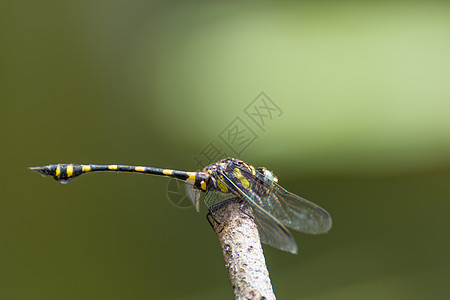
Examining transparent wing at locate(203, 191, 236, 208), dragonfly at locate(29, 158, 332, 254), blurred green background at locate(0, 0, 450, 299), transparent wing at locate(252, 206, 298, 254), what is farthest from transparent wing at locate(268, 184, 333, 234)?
blurred green background at locate(0, 0, 450, 299)

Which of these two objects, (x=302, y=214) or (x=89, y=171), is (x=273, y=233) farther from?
(x=89, y=171)

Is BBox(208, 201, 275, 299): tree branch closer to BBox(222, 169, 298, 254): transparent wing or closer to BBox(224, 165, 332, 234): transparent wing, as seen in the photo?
BBox(222, 169, 298, 254): transparent wing

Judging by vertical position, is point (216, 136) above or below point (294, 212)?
above

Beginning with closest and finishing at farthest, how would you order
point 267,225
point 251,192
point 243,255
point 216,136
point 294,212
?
point 243,255, point 251,192, point 267,225, point 294,212, point 216,136

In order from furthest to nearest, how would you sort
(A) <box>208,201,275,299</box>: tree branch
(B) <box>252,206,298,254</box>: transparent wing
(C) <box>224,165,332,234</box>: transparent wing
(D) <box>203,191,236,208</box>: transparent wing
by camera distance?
1. (C) <box>224,165,332,234</box>: transparent wing
2. (B) <box>252,206,298,254</box>: transparent wing
3. (D) <box>203,191,236,208</box>: transparent wing
4. (A) <box>208,201,275,299</box>: tree branch

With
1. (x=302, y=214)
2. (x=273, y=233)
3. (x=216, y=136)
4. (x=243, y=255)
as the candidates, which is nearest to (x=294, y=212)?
(x=302, y=214)
